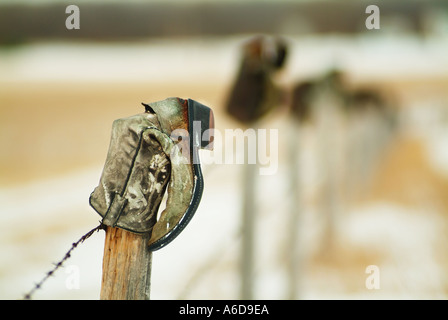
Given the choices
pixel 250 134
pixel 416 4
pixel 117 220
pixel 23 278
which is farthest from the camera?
pixel 416 4

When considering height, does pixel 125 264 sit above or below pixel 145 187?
below

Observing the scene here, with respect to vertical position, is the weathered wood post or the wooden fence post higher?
the weathered wood post

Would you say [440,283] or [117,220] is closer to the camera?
[117,220]

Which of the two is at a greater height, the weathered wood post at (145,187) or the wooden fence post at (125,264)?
the weathered wood post at (145,187)

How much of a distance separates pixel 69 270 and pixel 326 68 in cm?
196

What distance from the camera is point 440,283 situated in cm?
289
